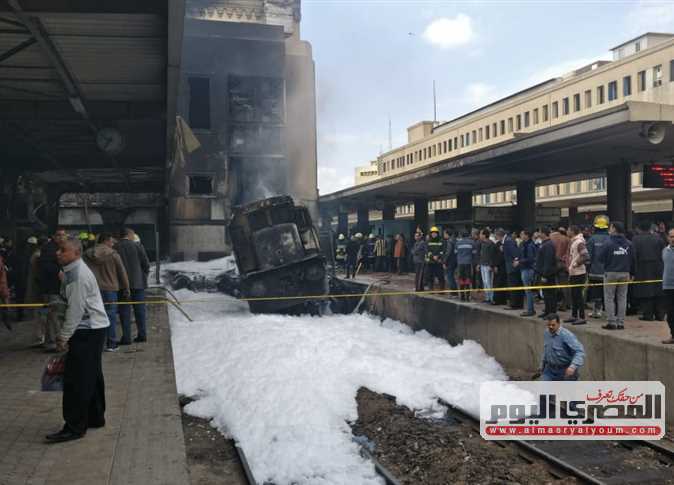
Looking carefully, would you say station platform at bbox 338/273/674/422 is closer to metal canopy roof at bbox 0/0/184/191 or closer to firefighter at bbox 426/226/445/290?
firefighter at bbox 426/226/445/290

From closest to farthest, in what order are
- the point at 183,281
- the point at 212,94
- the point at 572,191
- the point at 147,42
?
the point at 147,42, the point at 183,281, the point at 212,94, the point at 572,191

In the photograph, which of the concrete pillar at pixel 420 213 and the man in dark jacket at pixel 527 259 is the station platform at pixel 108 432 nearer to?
the man in dark jacket at pixel 527 259

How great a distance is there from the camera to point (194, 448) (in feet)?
24.7

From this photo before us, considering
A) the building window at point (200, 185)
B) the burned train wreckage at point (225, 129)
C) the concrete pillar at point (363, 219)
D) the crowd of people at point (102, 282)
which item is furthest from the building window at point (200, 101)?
the crowd of people at point (102, 282)

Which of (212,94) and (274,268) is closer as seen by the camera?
(274,268)

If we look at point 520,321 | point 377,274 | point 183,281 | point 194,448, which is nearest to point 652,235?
point 520,321

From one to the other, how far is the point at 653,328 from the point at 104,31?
941 cm

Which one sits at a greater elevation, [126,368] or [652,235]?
[652,235]

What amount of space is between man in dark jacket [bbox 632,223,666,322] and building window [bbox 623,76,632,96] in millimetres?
42611

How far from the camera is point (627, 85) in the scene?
48.5 meters

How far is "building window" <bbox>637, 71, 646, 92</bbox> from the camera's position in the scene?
46.0 m

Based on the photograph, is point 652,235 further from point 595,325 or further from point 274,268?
point 274,268

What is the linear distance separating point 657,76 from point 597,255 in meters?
40.5

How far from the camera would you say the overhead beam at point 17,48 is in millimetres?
9023
